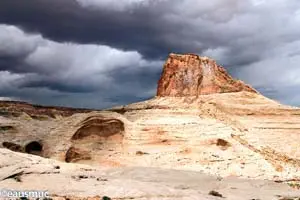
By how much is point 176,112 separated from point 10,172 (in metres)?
18.3

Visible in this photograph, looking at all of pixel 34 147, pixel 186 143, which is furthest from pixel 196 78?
pixel 34 147

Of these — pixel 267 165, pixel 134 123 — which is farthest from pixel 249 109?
pixel 134 123

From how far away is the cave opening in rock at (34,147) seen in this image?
37875 millimetres

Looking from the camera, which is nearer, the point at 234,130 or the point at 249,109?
the point at 234,130

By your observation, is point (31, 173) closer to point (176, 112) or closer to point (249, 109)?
point (176, 112)

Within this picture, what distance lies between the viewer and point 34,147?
38344 millimetres

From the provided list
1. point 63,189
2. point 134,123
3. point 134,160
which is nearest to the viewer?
point 63,189

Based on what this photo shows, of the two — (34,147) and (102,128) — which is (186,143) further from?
(34,147)

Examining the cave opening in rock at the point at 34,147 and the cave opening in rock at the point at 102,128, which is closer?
the cave opening in rock at the point at 34,147

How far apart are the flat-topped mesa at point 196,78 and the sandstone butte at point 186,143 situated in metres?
0.26

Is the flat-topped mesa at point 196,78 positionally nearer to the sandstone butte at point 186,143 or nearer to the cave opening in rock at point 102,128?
the sandstone butte at point 186,143

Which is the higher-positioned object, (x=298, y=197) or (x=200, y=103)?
(x=200, y=103)

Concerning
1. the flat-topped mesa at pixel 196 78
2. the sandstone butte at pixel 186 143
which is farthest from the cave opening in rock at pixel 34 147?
the flat-topped mesa at pixel 196 78

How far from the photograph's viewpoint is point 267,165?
35.6 m
